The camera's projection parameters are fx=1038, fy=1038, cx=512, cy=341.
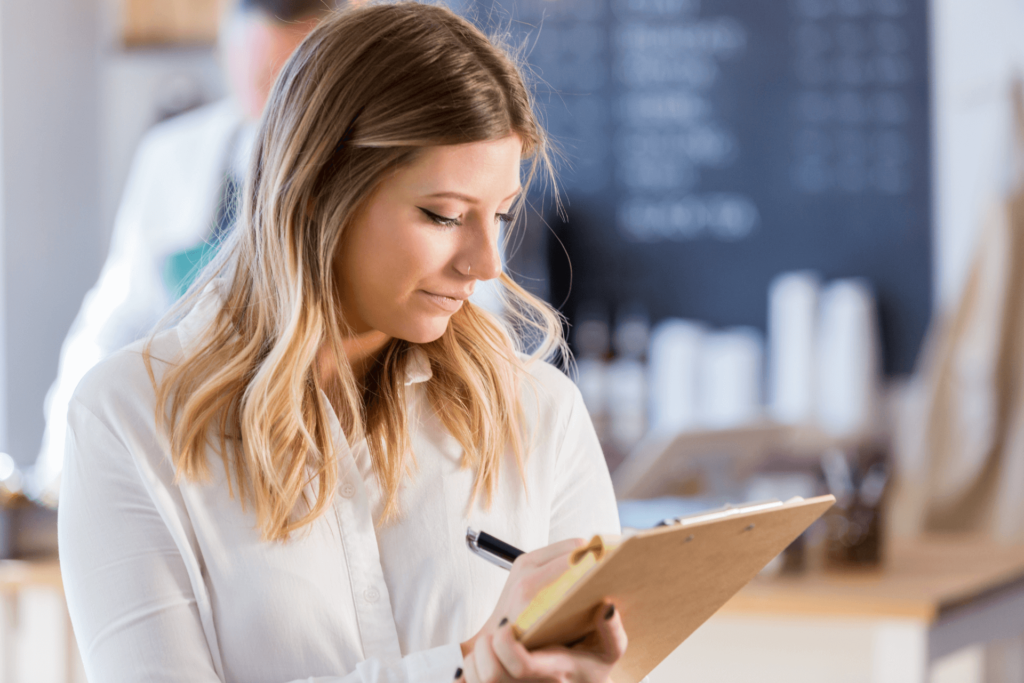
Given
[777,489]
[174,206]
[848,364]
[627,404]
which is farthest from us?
[627,404]

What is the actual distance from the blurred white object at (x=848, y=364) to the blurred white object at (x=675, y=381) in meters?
0.38

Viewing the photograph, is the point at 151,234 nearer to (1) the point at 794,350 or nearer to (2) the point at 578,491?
(2) the point at 578,491

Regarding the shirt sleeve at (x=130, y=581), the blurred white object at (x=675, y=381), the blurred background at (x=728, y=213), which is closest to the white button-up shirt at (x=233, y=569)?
the shirt sleeve at (x=130, y=581)

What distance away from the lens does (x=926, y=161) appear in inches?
126

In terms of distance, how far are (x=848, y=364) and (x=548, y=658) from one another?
8.12 feet

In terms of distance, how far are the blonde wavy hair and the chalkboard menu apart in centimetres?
220

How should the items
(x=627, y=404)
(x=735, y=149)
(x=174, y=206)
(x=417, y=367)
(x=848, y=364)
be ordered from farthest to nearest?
(x=735, y=149) < (x=627, y=404) < (x=848, y=364) < (x=174, y=206) < (x=417, y=367)

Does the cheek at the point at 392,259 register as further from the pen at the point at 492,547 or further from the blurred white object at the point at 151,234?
the blurred white object at the point at 151,234

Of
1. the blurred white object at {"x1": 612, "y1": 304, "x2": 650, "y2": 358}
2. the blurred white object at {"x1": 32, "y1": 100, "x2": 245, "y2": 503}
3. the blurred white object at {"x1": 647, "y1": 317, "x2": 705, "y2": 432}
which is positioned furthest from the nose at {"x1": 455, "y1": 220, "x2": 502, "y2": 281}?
the blurred white object at {"x1": 612, "y1": 304, "x2": 650, "y2": 358}

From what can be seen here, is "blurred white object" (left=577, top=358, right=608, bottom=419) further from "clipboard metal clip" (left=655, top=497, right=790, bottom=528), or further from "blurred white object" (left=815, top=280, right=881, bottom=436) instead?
"clipboard metal clip" (left=655, top=497, right=790, bottom=528)

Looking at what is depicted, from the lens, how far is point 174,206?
2383mm

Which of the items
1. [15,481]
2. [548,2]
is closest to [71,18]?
[548,2]

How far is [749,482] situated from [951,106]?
1502 millimetres

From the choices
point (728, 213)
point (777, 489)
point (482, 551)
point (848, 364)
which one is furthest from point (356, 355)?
point (728, 213)
